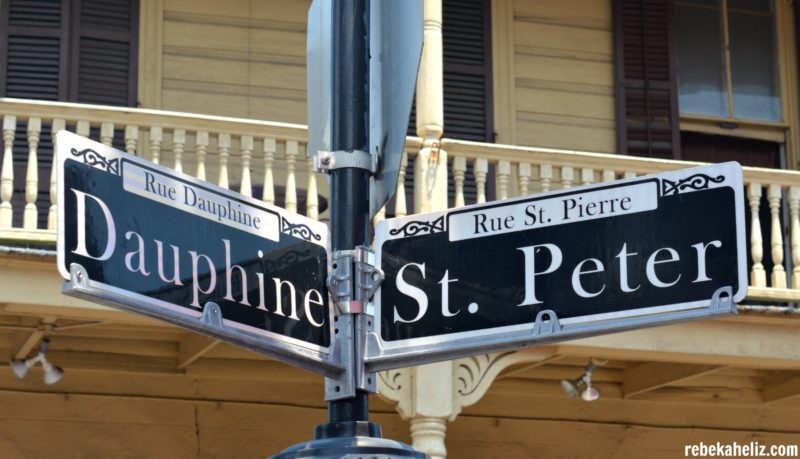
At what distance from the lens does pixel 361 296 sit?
11.1ft

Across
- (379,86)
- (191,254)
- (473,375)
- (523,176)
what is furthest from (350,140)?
(523,176)

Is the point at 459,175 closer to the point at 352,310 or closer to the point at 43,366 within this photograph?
the point at 43,366

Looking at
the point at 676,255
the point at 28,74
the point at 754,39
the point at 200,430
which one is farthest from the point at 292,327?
the point at 754,39

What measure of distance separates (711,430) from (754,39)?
3.44 metres

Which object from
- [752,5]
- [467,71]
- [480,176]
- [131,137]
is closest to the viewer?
[131,137]

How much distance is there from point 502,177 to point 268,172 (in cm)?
156

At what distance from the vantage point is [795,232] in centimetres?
989

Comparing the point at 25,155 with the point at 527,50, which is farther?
the point at 527,50

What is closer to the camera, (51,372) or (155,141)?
(155,141)

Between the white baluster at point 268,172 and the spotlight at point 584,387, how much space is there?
253 centimetres

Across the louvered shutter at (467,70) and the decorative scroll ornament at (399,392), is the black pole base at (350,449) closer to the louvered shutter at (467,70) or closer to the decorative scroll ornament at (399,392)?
the decorative scroll ornament at (399,392)

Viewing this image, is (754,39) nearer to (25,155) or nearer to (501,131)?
(501,131)

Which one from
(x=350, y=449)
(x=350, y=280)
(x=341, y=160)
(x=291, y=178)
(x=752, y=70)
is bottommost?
(x=350, y=449)

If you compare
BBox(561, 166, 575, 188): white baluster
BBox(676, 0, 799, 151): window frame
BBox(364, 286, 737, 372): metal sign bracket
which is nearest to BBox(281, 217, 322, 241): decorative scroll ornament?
BBox(364, 286, 737, 372): metal sign bracket
